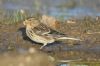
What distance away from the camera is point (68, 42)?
1510cm

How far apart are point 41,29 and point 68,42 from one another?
0.92 meters

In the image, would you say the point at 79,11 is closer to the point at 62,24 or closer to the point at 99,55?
the point at 62,24

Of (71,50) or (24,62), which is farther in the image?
(71,50)

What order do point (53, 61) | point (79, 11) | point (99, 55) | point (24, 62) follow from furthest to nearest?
point (79, 11)
point (99, 55)
point (53, 61)
point (24, 62)

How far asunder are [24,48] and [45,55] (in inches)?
55.0

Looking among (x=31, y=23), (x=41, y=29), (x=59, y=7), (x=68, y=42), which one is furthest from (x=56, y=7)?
(x=41, y=29)

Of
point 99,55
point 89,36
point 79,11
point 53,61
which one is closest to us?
point 53,61

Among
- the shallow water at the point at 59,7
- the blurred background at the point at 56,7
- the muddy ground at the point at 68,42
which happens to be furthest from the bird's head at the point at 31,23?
the blurred background at the point at 56,7

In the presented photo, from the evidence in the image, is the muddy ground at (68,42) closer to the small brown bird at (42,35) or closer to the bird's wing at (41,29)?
the small brown bird at (42,35)

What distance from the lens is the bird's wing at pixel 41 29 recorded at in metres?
14.5

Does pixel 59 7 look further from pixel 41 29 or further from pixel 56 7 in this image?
pixel 41 29

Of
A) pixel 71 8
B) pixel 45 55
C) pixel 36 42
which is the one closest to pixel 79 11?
pixel 71 8

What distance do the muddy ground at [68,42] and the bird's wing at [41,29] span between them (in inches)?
14.4

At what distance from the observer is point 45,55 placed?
43.2 feet
